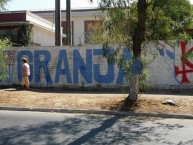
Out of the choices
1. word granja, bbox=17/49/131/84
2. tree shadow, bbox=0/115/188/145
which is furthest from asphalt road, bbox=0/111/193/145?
word granja, bbox=17/49/131/84

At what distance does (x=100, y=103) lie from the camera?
46.5 ft

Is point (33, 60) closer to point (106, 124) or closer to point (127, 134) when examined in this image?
point (106, 124)

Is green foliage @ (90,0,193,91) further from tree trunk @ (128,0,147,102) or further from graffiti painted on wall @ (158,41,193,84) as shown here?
graffiti painted on wall @ (158,41,193,84)

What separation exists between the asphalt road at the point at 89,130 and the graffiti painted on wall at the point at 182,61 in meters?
5.61

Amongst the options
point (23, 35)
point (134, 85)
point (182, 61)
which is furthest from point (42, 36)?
point (134, 85)

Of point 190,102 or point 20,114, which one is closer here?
point 20,114

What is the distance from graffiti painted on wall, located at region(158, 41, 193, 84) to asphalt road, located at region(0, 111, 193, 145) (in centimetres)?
561

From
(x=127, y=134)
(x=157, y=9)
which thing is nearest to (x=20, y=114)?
(x=127, y=134)

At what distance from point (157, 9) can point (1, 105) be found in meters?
6.47

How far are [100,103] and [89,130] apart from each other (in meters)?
4.08

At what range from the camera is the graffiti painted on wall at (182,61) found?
17.2 metres

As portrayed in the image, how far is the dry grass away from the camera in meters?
13.2

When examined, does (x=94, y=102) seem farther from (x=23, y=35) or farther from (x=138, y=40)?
(x=23, y=35)

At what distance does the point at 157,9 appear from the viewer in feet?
44.7
